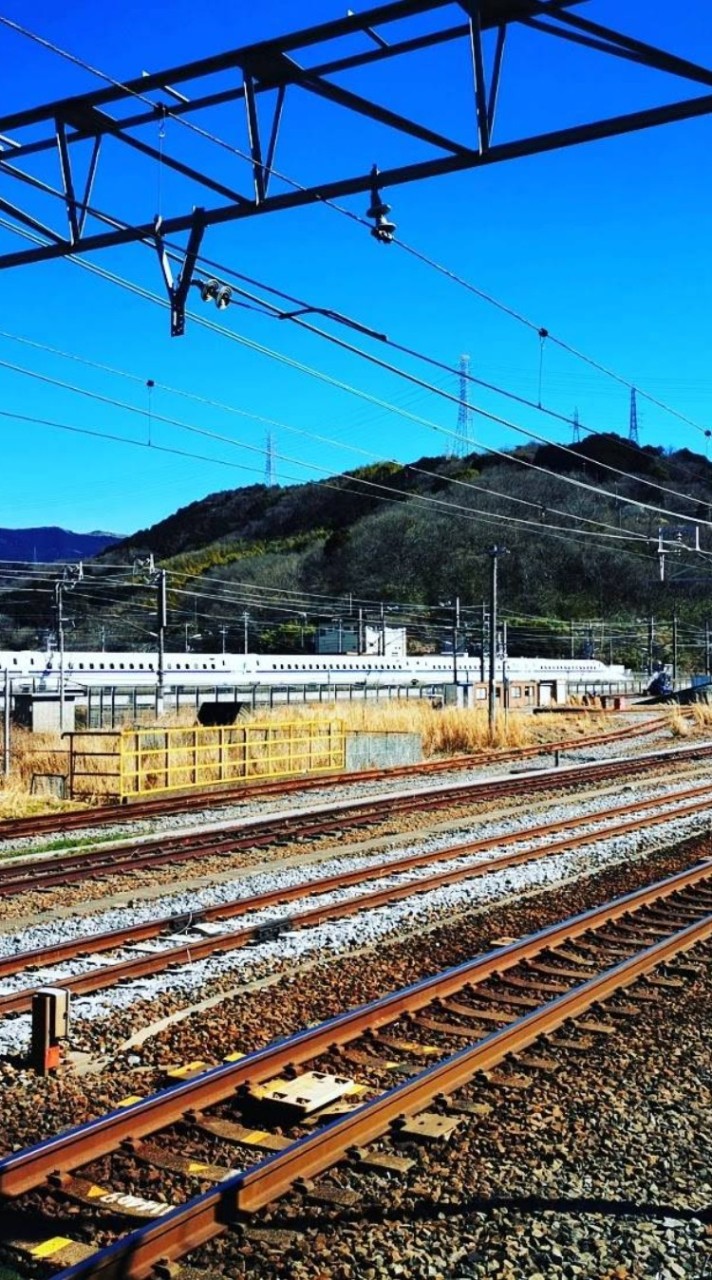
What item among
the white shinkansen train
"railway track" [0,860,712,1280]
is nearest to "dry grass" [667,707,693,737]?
the white shinkansen train

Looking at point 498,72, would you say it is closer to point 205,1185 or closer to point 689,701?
point 205,1185

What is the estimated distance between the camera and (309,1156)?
558cm

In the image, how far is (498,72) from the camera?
874 centimetres

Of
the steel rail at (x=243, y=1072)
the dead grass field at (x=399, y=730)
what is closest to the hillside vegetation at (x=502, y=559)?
the dead grass field at (x=399, y=730)

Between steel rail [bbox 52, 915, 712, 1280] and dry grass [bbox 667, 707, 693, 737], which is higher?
Result: dry grass [bbox 667, 707, 693, 737]

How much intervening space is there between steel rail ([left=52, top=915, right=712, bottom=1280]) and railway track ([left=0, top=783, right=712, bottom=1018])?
337 centimetres

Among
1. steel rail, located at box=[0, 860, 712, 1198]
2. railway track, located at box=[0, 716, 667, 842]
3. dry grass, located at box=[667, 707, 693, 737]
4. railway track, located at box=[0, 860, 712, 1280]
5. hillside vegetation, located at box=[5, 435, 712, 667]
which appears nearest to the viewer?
railway track, located at box=[0, 860, 712, 1280]

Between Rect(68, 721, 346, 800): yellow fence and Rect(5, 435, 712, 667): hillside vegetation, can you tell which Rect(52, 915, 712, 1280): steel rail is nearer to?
Rect(68, 721, 346, 800): yellow fence

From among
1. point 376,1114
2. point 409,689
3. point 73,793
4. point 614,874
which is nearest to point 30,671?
point 409,689

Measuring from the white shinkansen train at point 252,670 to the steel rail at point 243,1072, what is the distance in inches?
1435

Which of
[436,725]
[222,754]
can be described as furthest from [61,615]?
[222,754]

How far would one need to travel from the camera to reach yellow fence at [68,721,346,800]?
81.7 feet

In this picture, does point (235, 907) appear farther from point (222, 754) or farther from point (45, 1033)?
point (222, 754)

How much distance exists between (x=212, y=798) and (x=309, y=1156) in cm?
1845
